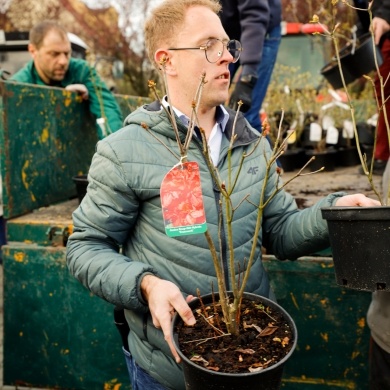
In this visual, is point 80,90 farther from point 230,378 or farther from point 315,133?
point 230,378

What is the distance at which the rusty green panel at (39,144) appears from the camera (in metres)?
2.83

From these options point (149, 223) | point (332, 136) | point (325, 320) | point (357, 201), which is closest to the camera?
point (357, 201)

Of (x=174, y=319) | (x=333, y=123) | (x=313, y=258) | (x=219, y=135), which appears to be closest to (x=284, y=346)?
(x=174, y=319)

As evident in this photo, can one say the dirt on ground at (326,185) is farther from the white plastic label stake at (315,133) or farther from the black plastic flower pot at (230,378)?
the black plastic flower pot at (230,378)

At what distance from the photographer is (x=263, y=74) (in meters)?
3.86

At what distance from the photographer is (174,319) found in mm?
1403

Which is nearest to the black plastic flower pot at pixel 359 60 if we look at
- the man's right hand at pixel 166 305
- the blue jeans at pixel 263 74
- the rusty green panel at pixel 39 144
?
the blue jeans at pixel 263 74

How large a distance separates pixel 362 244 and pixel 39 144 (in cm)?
223

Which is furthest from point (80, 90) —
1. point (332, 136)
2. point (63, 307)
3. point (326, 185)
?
point (332, 136)

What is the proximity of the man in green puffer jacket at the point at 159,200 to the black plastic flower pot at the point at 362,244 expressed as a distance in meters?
0.15

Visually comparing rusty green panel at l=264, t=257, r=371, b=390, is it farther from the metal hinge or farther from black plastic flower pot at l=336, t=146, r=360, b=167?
black plastic flower pot at l=336, t=146, r=360, b=167

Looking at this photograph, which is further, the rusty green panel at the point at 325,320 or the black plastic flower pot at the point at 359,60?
the black plastic flower pot at the point at 359,60

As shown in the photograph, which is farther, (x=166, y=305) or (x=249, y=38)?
(x=249, y=38)

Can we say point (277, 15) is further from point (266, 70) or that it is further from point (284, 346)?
point (284, 346)
